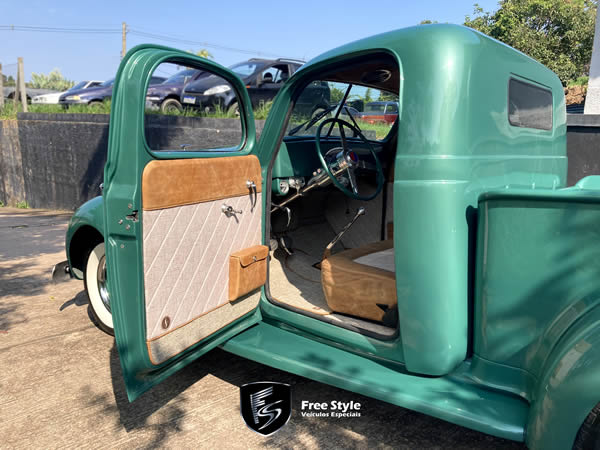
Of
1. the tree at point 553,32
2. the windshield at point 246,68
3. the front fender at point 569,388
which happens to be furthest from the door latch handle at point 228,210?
the tree at point 553,32

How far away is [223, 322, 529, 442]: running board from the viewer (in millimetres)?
1923

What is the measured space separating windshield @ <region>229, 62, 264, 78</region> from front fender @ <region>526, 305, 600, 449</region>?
849 cm

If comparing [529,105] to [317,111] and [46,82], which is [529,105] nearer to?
[317,111]

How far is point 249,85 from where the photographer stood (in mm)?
9141

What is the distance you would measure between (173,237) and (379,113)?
8.09 feet

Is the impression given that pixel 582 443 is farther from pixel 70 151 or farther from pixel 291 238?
pixel 70 151

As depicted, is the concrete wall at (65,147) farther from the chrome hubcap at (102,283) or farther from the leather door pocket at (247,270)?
the leather door pocket at (247,270)

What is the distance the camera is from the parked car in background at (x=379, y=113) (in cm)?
346

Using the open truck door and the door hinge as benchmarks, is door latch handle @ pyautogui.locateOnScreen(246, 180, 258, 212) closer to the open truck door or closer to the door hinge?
the open truck door

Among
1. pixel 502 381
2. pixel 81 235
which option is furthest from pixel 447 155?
pixel 81 235

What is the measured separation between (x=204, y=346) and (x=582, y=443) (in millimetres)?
1670

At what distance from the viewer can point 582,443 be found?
1.72 meters

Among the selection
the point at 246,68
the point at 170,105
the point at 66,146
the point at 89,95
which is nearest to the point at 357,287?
the point at 246,68

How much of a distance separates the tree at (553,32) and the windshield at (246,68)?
681 inches
